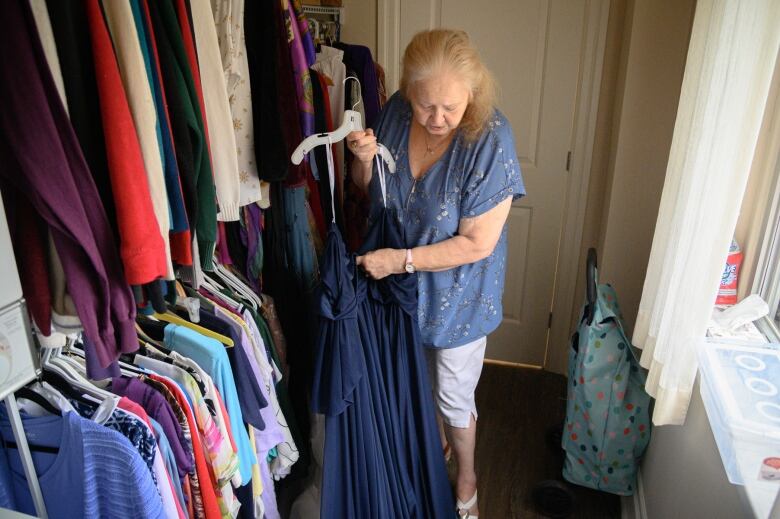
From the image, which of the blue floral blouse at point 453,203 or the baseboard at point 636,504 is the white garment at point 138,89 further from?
the baseboard at point 636,504

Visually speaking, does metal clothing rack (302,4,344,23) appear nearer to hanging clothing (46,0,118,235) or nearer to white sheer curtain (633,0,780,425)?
white sheer curtain (633,0,780,425)

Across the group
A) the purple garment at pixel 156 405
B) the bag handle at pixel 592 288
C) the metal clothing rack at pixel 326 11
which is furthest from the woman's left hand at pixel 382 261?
the metal clothing rack at pixel 326 11

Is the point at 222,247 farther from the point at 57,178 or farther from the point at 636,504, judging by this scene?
the point at 636,504

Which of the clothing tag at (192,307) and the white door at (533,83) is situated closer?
the clothing tag at (192,307)

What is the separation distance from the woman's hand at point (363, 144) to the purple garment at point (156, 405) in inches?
29.2

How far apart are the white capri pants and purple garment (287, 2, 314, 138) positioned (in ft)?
2.47

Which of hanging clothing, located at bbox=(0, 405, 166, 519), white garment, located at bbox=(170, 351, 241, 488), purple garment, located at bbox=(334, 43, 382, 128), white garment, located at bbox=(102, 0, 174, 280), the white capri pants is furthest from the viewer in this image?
purple garment, located at bbox=(334, 43, 382, 128)

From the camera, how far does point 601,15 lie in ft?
6.86

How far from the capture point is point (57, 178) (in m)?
0.73

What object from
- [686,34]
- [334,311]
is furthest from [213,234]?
[686,34]

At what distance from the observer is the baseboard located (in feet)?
5.84

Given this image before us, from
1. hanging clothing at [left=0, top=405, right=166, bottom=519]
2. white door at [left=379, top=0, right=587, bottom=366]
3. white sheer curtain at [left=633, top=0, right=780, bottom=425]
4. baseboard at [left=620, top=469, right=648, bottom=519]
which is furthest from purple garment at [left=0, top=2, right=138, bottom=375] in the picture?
white door at [left=379, top=0, right=587, bottom=366]

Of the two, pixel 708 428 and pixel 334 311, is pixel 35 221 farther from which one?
pixel 708 428

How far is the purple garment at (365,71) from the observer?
2.04 metres
